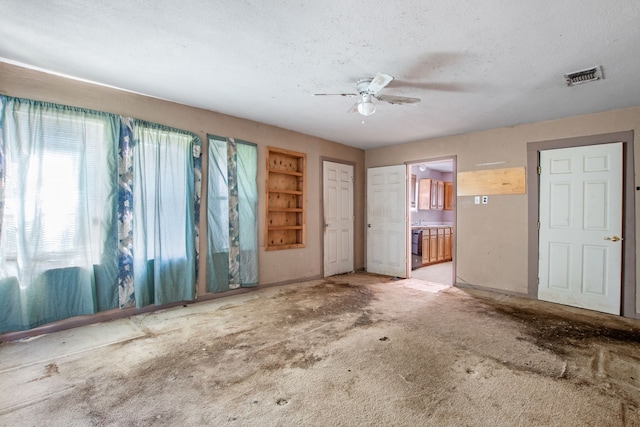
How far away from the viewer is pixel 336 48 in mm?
2455

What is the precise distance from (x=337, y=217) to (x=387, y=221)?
3.39 feet

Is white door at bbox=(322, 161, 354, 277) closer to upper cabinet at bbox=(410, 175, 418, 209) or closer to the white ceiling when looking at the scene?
the white ceiling

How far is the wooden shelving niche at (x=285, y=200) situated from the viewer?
483 centimetres

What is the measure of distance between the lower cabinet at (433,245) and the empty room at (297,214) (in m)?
1.46

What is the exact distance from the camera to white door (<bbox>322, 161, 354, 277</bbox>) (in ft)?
18.5

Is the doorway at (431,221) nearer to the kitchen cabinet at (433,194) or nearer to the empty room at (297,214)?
the kitchen cabinet at (433,194)

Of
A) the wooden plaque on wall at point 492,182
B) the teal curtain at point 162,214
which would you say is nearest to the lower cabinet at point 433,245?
the wooden plaque on wall at point 492,182

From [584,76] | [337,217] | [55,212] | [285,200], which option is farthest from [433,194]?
[55,212]

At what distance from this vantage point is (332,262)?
575 centimetres

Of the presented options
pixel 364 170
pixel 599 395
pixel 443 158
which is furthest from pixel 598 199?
pixel 364 170

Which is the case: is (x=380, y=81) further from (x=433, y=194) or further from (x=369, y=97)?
(x=433, y=194)

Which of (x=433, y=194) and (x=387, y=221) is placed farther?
(x=433, y=194)

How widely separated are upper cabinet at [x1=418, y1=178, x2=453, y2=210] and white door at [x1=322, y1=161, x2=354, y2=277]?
258 cm

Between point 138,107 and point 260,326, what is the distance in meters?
2.94
